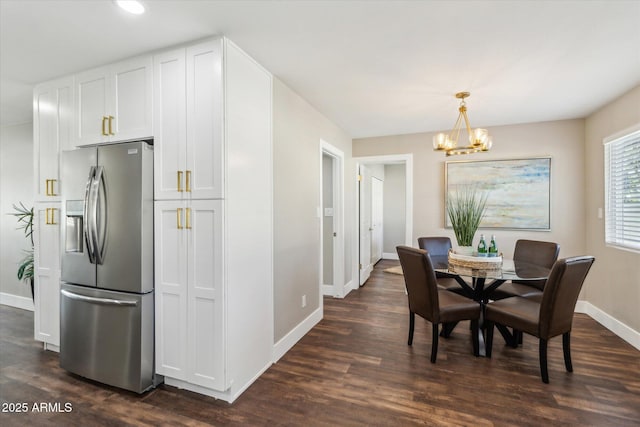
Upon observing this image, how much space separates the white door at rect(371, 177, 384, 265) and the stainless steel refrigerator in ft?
14.2

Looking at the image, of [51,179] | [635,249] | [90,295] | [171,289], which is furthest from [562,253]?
[51,179]

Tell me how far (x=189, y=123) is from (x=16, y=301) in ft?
13.2

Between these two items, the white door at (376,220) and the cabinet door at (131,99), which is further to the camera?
the white door at (376,220)

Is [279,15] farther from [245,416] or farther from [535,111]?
[535,111]

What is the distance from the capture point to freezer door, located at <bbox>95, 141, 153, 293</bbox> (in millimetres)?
A: 2051

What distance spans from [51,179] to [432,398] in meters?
3.63

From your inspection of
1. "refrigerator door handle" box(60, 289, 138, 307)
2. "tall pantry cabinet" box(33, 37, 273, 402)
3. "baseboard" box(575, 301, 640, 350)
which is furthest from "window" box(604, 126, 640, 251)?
"refrigerator door handle" box(60, 289, 138, 307)

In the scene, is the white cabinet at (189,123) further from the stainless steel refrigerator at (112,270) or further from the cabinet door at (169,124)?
the stainless steel refrigerator at (112,270)

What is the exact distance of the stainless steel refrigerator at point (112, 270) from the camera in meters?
2.05

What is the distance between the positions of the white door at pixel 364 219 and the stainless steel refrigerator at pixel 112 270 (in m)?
3.27

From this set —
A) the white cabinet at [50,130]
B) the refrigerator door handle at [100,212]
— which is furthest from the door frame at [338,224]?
the white cabinet at [50,130]

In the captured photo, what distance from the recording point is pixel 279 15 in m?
1.71

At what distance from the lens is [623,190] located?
3014 millimetres

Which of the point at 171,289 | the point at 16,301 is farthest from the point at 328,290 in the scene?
the point at 16,301
